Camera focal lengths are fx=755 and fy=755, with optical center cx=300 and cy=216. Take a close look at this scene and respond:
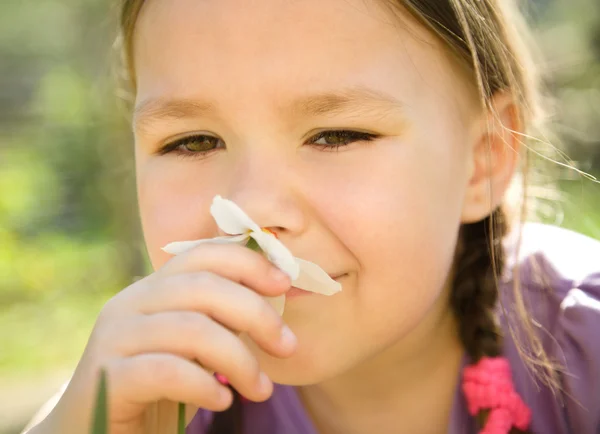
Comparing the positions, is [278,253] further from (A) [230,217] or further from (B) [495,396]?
(B) [495,396]

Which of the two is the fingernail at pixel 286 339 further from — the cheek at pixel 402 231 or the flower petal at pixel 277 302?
the cheek at pixel 402 231

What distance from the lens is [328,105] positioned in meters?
1.36

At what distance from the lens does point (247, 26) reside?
1.36m

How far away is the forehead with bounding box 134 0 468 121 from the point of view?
133 cm

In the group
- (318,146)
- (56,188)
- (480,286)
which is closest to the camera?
(318,146)

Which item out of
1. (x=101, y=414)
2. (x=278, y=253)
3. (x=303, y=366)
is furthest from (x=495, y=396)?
(x=101, y=414)

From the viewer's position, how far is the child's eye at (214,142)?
4.63 feet

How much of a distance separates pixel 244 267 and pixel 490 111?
826 millimetres

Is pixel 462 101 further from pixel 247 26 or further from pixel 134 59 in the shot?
pixel 134 59

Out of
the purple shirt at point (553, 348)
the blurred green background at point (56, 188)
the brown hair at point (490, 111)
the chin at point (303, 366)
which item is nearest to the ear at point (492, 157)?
the brown hair at point (490, 111)

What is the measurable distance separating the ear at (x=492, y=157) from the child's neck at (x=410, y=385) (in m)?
0.30

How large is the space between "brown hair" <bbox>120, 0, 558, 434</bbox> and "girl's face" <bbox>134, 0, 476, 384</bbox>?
0.14 metres

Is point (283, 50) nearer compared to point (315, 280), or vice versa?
point (315, 280)

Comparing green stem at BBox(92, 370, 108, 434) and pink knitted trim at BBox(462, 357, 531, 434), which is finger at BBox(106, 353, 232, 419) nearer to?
green stem at BBox(92, 370, 108, 434)
